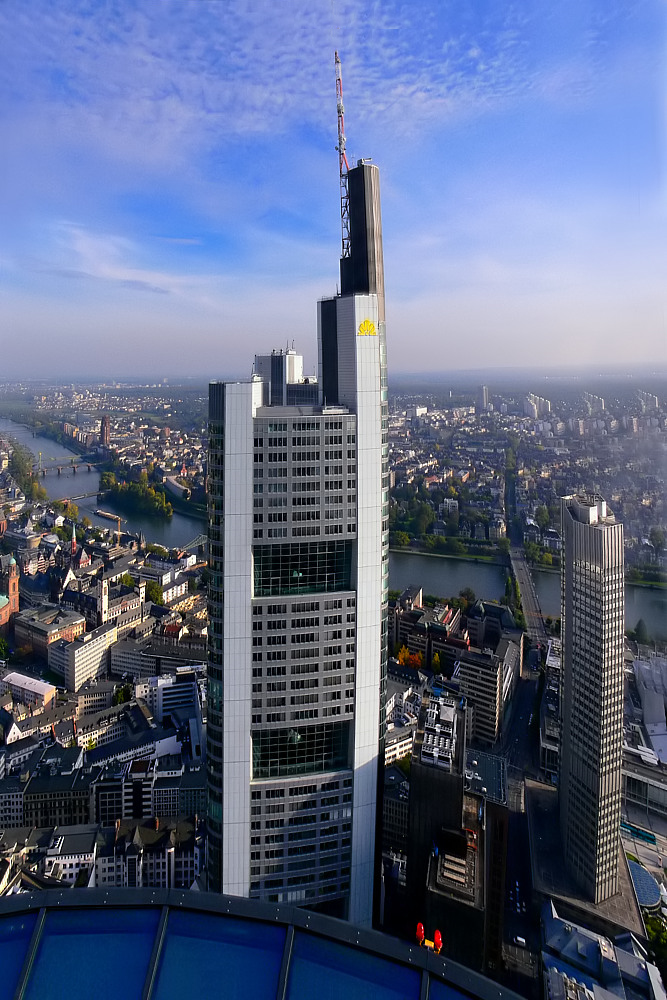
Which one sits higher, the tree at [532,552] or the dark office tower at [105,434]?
the dark office tower at [105,434]

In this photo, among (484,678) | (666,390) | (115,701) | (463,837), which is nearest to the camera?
(666,390)

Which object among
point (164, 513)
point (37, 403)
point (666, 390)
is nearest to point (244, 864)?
point (666, 390)

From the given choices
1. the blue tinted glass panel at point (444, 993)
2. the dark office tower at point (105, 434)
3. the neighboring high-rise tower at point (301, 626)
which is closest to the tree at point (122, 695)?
the neighboring high-rise tower at point (301, 626)

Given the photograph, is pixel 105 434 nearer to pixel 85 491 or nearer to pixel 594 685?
pixel 85 491

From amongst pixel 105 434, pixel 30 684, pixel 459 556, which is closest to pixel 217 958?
pixel 30 684

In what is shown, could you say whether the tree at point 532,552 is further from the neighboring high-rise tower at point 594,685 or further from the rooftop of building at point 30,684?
the rooftop of building at point 30,684

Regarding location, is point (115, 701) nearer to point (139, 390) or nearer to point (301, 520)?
point (301, 520)
